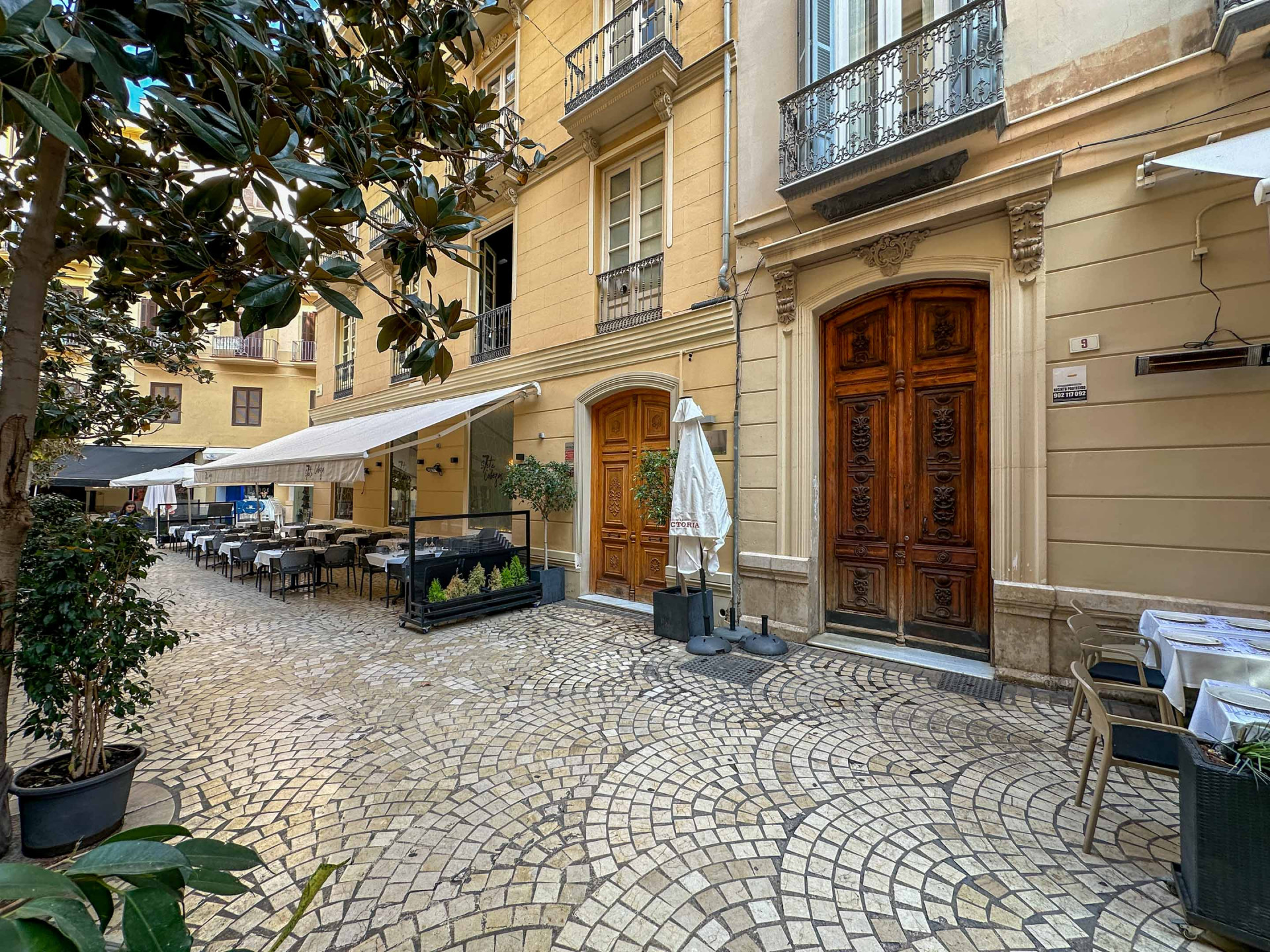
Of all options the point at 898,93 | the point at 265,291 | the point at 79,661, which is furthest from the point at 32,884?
the point at 898,93

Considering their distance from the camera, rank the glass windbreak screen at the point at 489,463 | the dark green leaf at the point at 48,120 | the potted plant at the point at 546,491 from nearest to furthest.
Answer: the dark green leaf at the point at 48,120
the potted plant at the point at 546,491
the glass windbreak screen at the point at 489,463

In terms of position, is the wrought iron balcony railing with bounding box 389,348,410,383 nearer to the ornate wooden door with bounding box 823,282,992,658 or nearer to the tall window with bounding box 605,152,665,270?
the tall window with bounding box 605,152,665,270

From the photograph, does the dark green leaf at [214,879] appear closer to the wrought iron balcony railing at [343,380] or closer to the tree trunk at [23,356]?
the tree trunk at [23,356]

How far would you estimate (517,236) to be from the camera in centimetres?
915

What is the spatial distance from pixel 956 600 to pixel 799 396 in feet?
8.41

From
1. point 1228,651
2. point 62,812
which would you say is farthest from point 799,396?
point 62,812

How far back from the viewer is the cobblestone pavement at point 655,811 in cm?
212

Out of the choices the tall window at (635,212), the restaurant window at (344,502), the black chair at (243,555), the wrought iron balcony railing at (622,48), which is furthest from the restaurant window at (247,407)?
the tall window at (635,212)

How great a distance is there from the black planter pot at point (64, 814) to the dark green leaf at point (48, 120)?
9.74 ft

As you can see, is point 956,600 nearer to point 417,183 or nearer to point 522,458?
point 417,183

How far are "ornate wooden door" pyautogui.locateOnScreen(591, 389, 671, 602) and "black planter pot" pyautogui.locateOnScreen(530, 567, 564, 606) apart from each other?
0.49 m

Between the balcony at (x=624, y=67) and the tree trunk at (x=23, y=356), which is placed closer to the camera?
Result: the tree trunk at (x=23, y=356)

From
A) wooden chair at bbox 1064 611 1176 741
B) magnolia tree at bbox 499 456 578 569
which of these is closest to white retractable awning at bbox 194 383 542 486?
magnolia tree at bbox 499 456 578 569

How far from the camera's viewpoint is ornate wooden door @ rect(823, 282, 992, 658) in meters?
5.00
